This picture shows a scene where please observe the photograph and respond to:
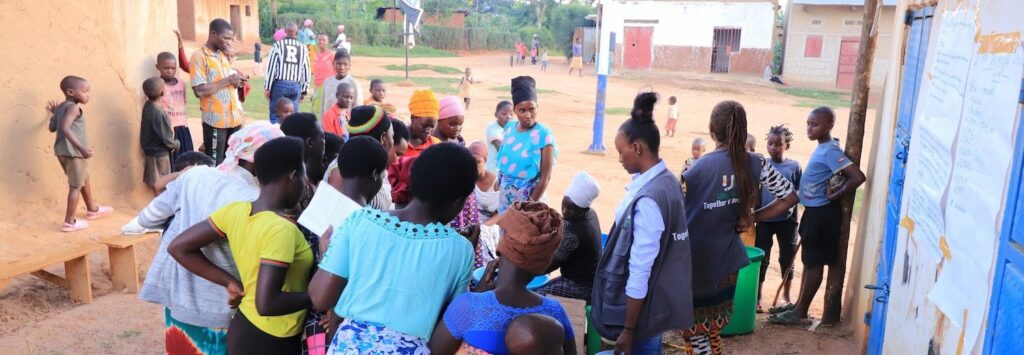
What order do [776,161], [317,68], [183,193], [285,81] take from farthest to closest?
[317,68], [285,81], [776,161], [183,193]

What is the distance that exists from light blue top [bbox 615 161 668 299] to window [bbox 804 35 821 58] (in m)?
29.9

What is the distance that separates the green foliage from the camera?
4541 centimetres

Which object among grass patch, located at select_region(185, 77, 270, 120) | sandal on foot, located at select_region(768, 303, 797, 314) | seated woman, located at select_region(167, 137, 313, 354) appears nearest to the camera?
seated woman, located at select_region(167, 137, 313, 354)

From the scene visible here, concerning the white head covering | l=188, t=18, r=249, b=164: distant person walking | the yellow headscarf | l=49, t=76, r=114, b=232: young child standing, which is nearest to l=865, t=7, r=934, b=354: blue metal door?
the white head covering

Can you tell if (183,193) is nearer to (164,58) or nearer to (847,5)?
(164,58)

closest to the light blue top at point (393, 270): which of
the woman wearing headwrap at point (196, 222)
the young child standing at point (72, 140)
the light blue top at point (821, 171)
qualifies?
the woman wearing headwrap at point (196, 222)

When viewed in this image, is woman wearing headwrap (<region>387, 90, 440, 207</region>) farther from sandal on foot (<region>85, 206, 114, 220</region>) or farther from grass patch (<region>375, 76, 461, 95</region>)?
grass patch (<region>375, 76, 461, 95</region>)

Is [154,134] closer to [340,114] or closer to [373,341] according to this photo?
[340,114]

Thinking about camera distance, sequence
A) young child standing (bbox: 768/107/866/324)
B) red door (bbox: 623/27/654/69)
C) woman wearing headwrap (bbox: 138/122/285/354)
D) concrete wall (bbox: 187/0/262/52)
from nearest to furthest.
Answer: woman wearing headwrap (bbox: 138/122/285/354) → young child standing (bbox: 768/107/866/324) → concrete wall (bbox: 187/0/262/52) → red door (bbox: 623/27/654/69)

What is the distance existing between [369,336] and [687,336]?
202 cm

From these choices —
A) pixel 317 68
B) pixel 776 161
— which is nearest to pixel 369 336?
pixel 776 161

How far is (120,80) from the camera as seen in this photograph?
7.01 metres

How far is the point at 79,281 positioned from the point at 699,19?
30745 millimetres

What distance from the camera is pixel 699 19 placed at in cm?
3325
